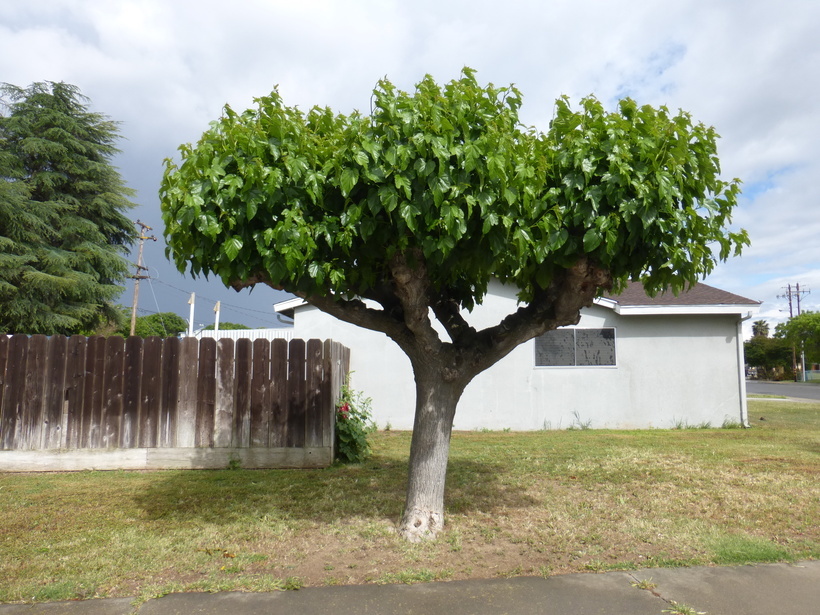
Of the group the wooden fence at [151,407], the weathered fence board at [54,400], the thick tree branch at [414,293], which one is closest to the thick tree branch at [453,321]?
the thick tree branch at [414,293]

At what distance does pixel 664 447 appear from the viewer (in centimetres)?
1020

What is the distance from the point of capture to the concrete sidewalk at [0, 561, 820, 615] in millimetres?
3727

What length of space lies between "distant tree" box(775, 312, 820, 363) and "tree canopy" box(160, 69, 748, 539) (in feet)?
211

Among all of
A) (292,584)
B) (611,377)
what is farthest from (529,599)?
(611,377)

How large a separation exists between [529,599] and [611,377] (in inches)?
414

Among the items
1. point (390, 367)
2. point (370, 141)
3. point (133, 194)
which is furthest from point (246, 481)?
point (133, 194)

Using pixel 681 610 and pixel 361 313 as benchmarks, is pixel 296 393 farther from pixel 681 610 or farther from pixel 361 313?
pixel 681 610

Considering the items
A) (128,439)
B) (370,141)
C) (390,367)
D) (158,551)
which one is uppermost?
(370,141)

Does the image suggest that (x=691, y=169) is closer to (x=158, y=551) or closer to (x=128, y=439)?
(x=158, y=551)

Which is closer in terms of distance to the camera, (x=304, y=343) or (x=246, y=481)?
(x=246, y=481)

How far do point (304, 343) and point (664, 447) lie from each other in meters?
6.33

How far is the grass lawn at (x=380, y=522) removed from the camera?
14.4 feet

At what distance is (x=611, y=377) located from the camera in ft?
45.0

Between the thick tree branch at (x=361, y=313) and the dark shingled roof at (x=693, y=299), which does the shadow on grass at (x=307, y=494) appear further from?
the dark shingled roof at (x=693, y=299)
